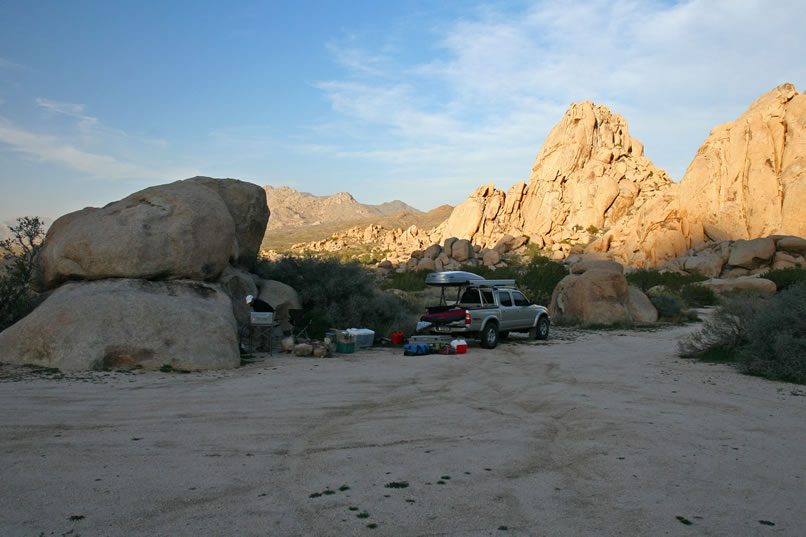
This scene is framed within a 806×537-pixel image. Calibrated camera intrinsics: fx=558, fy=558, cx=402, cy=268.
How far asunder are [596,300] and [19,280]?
65.5 ft

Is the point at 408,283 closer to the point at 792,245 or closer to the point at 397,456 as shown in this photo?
the point at 792,245

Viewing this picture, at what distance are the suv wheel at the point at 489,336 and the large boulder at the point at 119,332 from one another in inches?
276

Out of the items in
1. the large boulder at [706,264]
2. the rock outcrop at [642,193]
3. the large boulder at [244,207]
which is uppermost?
the rock outcrop at [642,193]

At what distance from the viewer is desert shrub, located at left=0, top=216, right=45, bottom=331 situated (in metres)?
13.3

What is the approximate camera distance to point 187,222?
14.0 metres

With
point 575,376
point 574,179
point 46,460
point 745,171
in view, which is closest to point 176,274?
point 46,460

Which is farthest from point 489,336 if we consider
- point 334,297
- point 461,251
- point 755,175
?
point 755,175

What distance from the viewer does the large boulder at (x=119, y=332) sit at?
10.8m

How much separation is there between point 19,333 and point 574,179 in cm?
7210

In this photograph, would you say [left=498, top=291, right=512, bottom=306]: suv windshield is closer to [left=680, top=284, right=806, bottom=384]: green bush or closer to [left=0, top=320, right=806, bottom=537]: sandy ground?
[left=680, top=284, right=806, bottom=384]: green bush

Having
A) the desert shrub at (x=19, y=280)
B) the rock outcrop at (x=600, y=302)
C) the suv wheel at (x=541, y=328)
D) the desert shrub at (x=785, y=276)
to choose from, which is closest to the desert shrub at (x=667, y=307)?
the rock outcrop at (x=600, y=302)

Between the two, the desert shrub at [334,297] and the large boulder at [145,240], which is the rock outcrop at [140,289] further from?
the desert shrub at [334,297]

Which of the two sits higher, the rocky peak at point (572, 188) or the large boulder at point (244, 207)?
the rocky peak at point (572, 188)

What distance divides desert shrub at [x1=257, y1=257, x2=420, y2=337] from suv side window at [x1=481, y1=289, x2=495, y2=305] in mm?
3175
